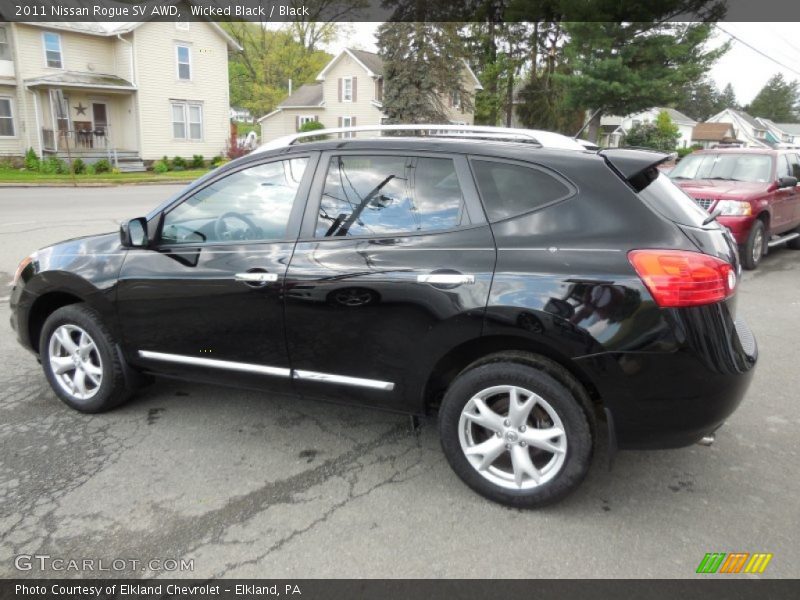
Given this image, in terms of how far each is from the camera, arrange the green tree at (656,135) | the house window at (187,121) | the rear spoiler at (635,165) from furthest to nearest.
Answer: the green tree at (656,135)
the house window at (187,121)
the rear spoiler at (635,165)

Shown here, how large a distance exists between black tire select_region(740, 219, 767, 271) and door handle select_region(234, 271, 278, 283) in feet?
25.4

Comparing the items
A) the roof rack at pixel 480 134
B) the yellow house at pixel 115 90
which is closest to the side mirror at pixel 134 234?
the roof rack at pixel 480 134

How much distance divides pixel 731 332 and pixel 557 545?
1265 mm

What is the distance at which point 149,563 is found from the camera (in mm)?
2590

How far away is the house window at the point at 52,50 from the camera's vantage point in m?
27.0

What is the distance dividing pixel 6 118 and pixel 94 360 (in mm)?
28846

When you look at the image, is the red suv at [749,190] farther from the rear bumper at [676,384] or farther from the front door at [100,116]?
the front door at [100,116]

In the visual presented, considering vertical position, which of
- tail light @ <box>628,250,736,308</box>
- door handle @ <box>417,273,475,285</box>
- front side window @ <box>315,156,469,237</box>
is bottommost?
door handle @ <box>417,273,475,285</box>

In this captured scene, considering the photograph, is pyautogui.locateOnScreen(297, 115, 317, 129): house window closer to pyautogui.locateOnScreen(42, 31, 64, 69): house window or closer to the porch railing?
the porch railing

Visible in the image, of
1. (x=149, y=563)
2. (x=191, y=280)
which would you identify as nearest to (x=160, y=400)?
(x=191, y=280)

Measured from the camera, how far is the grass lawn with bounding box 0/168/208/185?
2214 cm

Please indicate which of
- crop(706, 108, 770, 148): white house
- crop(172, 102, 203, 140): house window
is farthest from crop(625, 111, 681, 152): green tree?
crop(706, 108, 770, 148): white house

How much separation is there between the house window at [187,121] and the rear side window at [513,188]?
1191 inches

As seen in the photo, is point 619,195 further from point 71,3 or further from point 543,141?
point 71,3
